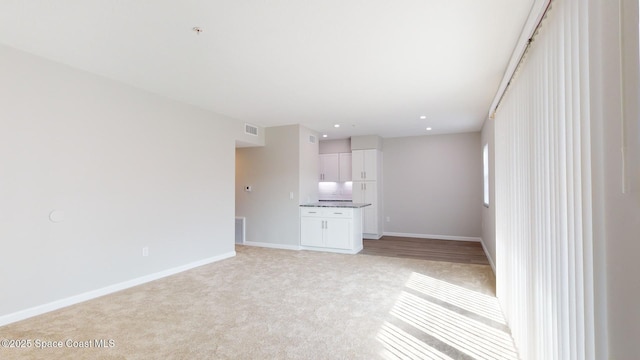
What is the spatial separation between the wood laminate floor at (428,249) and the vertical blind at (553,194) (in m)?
2.85

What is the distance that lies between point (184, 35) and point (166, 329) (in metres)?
2.56

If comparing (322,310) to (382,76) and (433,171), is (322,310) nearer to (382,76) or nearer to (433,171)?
(382,76)

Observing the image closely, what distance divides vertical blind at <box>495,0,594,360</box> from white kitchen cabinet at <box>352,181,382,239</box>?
4.71 meters

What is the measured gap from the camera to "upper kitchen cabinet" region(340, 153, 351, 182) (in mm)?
7859

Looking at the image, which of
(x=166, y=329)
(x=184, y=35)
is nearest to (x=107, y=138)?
(x=184, y=35)

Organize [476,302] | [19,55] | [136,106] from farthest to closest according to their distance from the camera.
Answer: [136,106] → [476,302] → [19,55]

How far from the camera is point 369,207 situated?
7285mm

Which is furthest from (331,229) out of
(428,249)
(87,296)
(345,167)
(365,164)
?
(87,296)

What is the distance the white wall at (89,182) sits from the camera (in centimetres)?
280

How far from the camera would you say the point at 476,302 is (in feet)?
10.5

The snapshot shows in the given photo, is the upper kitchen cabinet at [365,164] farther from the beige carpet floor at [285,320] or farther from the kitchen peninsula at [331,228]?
the beige carpet floor at [285,320]

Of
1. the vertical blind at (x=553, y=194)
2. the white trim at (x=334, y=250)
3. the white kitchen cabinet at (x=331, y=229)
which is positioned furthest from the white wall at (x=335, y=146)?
the vertical blind at (x=553, y=194)

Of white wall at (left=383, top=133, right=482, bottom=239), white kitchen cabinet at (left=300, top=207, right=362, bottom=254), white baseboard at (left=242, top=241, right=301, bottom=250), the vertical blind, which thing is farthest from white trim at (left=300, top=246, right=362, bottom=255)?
the vertical blind

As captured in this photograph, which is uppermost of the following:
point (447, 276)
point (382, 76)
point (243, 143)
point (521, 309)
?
point (382, 76)
